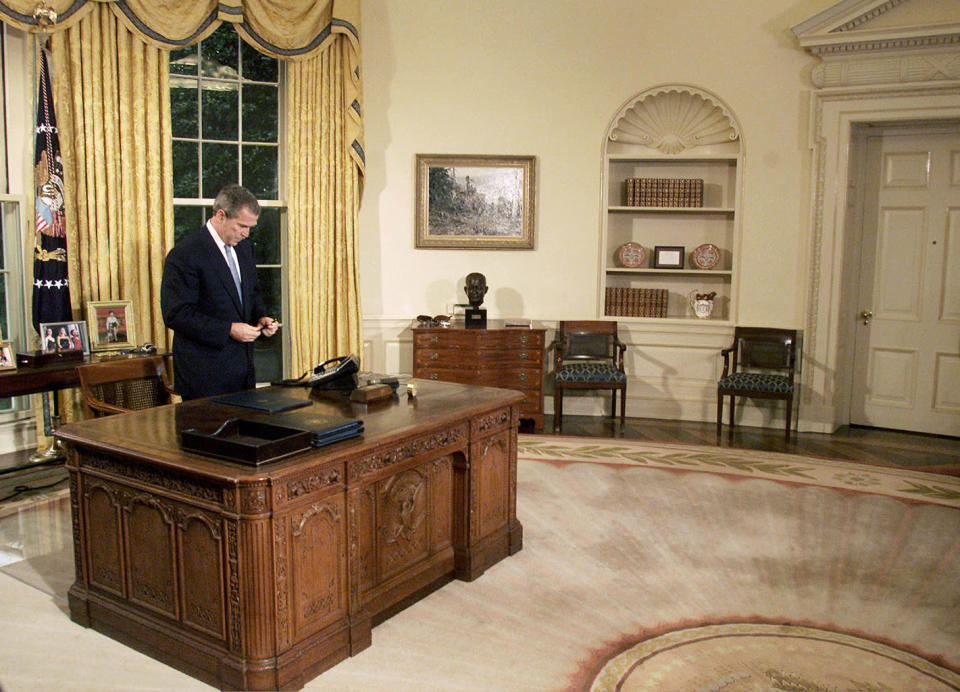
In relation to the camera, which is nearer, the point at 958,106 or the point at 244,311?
the point at 244,311

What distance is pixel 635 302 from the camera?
6.81 metres

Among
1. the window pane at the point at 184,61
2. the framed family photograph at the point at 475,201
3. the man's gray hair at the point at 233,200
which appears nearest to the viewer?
the man's gray hair at the point at 233,200

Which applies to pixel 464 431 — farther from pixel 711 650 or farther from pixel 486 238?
pixel 486 238

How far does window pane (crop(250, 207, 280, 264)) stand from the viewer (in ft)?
20.9

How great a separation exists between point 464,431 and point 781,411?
4058 millimetres

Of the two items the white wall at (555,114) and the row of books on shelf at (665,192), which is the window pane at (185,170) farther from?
the row of books on shelf at (665,192)

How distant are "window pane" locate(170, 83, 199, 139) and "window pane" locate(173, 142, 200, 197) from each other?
0.30 feet

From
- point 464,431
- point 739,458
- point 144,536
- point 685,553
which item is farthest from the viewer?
point 739,458

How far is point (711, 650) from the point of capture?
113 inches

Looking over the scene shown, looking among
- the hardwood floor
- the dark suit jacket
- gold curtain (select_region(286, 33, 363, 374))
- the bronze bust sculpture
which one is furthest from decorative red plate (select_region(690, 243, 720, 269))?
the dark suit jacket

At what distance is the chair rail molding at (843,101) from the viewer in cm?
584

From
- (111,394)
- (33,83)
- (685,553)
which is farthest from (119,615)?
(33,83)

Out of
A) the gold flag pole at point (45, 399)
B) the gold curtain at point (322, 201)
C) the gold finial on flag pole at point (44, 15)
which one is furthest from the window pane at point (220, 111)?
the gold finial on flag pole at point (44, 15)

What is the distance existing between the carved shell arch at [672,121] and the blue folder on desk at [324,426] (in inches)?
179
